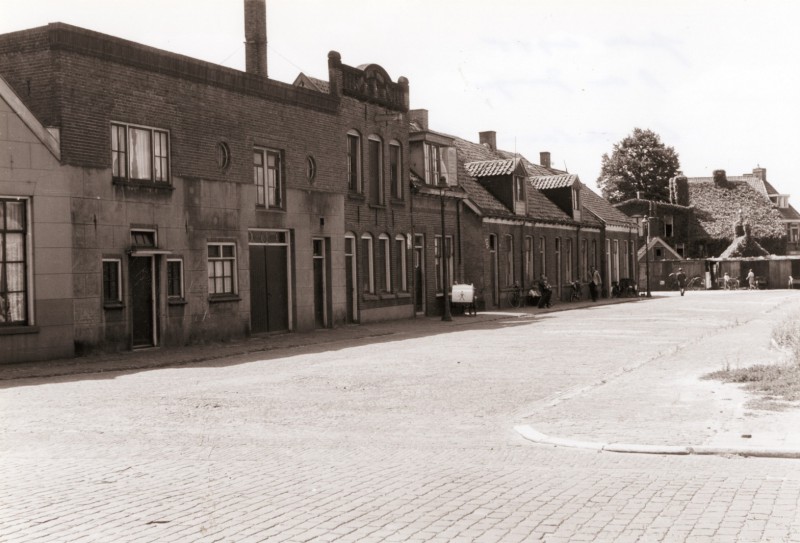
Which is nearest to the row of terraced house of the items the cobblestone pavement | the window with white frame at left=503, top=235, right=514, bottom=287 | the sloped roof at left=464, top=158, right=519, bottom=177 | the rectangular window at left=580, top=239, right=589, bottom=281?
the cobblestone pavement

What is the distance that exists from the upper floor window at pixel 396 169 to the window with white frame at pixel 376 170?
0.79 metres

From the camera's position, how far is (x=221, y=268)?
22.3 metres

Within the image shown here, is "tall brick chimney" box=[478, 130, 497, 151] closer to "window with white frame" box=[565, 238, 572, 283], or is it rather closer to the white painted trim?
"window with white frame" box=[565, 238, 572, 283]

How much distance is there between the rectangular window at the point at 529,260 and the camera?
41812 mm

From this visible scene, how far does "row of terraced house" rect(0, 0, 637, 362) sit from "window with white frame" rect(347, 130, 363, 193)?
0.08 metres

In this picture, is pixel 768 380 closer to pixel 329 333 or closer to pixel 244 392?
pixel 244 392

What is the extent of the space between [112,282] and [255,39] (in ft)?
32.5

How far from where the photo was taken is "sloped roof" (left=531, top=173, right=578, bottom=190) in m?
47.5

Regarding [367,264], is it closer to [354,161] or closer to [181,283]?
[354,161]

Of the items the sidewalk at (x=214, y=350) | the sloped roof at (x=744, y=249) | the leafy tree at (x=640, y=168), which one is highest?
the leafy tree at (x=640, y=168)

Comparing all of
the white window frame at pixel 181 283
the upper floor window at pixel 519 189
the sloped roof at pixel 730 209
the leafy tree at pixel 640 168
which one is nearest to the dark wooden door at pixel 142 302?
the white window frame at pixel 181 283

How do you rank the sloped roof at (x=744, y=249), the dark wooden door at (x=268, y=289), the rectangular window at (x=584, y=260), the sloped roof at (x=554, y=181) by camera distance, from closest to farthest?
the dark wooden door at (x=268, y=289)
the sloped roof at (x=554, y=181)
the rectangular window at (x=584, y=260)
the sloped roof at (x=744, y=249)

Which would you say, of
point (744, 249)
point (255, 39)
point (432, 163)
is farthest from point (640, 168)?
point (255, 39)

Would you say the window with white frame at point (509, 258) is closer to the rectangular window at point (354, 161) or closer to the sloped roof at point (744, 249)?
the rectangular window at point (354, 161)
